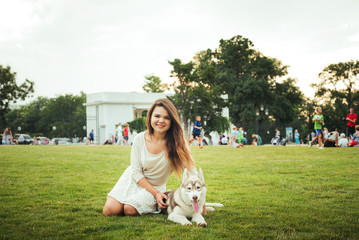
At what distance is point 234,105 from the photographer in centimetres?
5259

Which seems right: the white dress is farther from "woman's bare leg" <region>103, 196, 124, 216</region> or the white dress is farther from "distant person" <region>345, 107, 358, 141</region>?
"distant person" <region>345, 107, 358, 141</region>

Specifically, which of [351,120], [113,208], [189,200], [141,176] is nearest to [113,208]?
[113,208]

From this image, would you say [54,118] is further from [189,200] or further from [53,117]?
[189,200]

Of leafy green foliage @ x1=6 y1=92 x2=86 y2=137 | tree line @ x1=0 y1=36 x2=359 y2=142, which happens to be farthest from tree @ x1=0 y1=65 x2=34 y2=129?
leafy green foliage @ x1=6 y1=92 x2=86 y2=137

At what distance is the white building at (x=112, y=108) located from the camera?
2197 inches

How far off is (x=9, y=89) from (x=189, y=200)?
1996 inches

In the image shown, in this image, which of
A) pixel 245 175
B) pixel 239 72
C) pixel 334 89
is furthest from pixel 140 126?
pixel 245 175

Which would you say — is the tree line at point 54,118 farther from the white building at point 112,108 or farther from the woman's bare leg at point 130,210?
the woman's bare leg at point 130,210

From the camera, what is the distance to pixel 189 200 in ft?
14.3

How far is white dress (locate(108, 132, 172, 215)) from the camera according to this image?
493 centimetres

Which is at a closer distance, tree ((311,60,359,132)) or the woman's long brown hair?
the woman's long brown hair

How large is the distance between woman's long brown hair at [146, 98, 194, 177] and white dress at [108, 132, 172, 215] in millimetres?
127

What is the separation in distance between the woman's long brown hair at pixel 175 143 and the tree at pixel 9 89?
49435 mm

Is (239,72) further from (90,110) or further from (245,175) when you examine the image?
(245,175)
